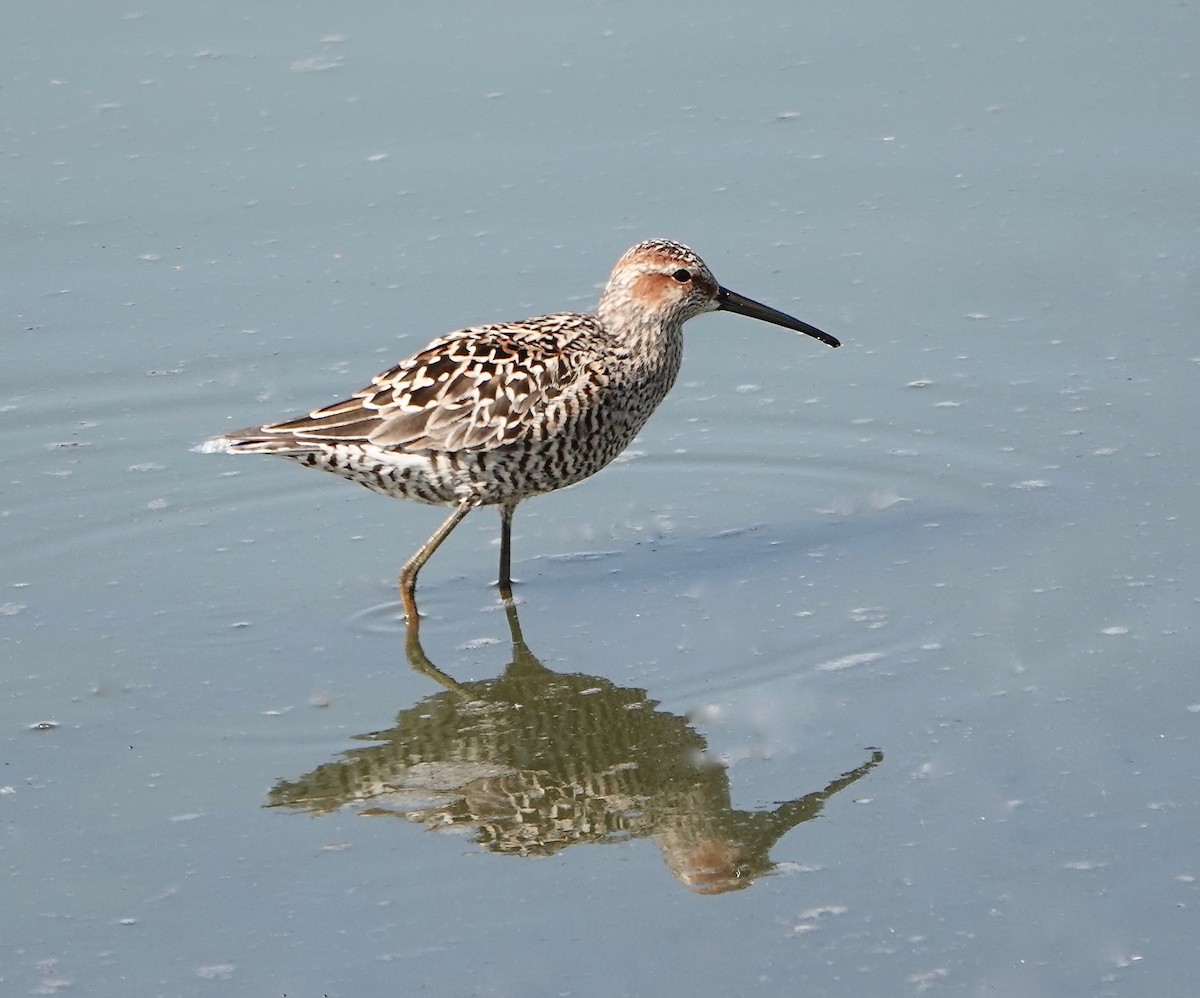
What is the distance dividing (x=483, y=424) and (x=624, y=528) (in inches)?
36.8

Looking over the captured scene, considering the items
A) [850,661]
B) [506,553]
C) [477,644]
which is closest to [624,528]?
[506,553]

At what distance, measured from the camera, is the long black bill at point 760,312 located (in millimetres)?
8531

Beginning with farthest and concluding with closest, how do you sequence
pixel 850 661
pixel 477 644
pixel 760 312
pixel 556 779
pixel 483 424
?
pixel 760 312
pixel 483 424
pixel 477 644
pixel 850 661
pixel 556 779

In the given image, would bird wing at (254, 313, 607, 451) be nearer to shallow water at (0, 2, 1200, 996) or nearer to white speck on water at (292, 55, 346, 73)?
shallow water at (0, 2, 1200, 996)

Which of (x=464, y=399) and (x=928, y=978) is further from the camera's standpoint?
(x=464, y=399)

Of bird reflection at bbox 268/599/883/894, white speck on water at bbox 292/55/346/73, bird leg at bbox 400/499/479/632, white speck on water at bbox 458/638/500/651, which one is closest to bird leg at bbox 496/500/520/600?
bird leg at bbox 400/499/479/632

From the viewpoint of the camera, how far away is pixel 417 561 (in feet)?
25.8

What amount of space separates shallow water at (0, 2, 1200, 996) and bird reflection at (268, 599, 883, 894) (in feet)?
0.07

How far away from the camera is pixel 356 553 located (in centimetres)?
835

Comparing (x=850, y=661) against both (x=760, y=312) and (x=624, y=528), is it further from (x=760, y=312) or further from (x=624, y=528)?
(x=760, y=312)

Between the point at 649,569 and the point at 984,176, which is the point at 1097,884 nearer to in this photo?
the point at 649,569

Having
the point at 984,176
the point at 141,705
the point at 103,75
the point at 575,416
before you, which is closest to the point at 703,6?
the point at 984,176

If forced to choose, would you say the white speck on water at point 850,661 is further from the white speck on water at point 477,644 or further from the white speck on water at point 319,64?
the white speck on water at point 319,64

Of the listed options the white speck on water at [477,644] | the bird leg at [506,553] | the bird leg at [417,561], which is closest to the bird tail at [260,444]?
the bird leg at [417,561]
